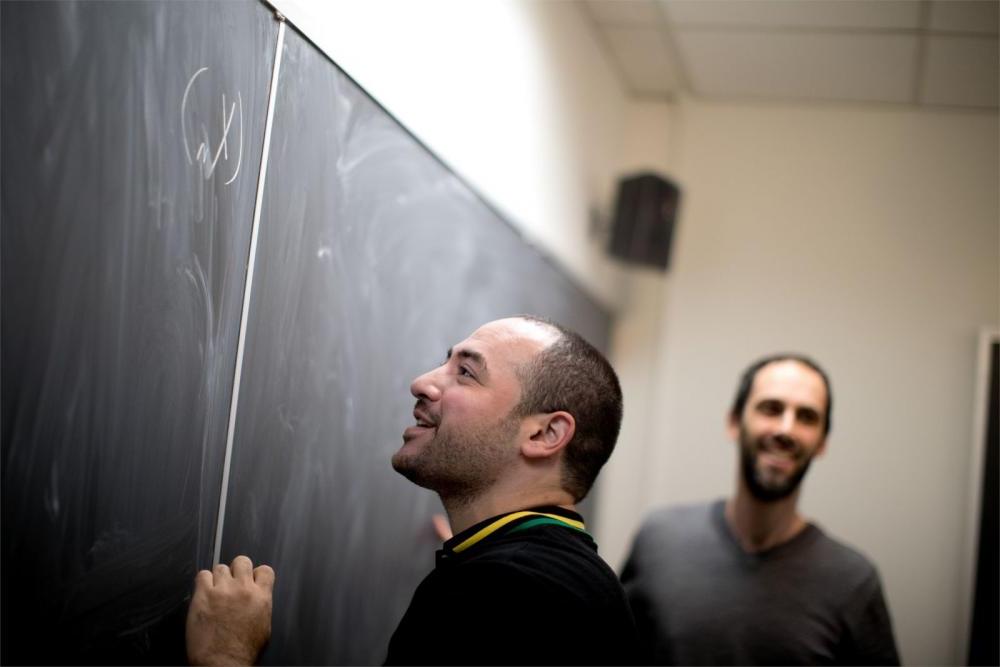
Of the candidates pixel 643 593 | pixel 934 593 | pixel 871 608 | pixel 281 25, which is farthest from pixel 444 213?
pixel 934 593

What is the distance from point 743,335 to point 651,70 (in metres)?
1.01

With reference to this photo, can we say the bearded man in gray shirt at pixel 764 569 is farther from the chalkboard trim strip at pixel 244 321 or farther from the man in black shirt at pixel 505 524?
the chalkboard trim strip at pixel 244 321

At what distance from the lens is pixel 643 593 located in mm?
2453

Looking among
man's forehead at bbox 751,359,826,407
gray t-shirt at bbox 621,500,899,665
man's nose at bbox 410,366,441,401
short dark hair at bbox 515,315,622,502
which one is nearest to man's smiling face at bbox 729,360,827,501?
man's forehead at bbox 751,359,826,407

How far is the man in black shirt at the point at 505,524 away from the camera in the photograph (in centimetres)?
119

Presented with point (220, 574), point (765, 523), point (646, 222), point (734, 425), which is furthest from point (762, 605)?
point (646, 222)

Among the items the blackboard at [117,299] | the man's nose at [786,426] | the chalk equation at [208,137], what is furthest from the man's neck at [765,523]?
the chalk equation at [208,137]

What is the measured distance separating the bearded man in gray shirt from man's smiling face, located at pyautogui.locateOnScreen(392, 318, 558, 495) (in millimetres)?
1076

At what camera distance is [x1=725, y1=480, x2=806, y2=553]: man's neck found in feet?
8.03

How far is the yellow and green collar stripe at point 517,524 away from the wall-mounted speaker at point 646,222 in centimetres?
215

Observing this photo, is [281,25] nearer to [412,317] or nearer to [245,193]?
[245,193]

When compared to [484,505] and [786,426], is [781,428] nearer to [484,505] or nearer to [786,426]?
[786,426]

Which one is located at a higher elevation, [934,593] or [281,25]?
[281,25]

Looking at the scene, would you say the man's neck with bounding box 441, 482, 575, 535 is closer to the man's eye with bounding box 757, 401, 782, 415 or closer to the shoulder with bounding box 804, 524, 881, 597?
the shoulder with bounding box 804, 524, 881, 597
